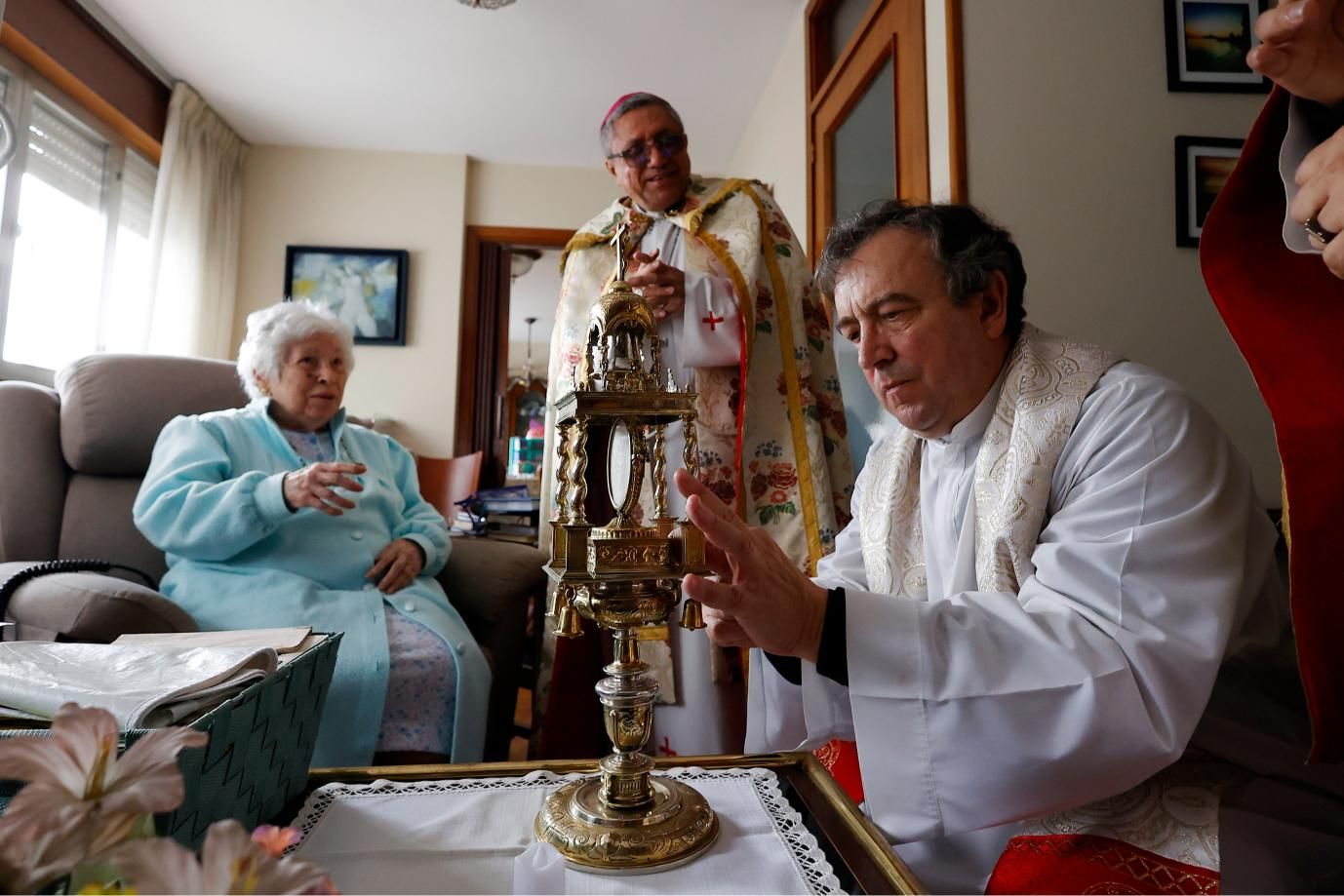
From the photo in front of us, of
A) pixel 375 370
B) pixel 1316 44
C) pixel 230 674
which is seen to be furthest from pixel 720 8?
pixel 230 674

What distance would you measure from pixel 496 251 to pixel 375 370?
1.05m

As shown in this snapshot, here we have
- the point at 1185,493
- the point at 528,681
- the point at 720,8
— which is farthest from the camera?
A: the point at 720,8

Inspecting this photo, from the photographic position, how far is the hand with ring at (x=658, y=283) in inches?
65.5

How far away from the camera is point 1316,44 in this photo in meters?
0.63

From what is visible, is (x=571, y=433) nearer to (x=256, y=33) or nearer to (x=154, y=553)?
(x=154, y=553)

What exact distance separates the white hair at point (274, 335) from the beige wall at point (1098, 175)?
1.76m

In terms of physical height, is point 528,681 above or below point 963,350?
below

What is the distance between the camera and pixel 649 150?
5.99 feet

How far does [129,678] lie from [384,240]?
14.5 ft

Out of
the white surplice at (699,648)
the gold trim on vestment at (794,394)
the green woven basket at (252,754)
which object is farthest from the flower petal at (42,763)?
the gold trim on vestment at (794,394)

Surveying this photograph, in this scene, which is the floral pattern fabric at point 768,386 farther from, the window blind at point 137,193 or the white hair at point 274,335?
the window blind at point 137,193

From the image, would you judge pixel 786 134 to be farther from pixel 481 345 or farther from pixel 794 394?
pixel 794 394

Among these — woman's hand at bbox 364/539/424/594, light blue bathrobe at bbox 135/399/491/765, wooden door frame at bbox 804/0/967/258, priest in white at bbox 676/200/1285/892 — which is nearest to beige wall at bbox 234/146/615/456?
wooden door frame at bbox 804/0/967/258

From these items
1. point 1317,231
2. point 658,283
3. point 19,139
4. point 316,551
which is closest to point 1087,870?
point 1317,231
